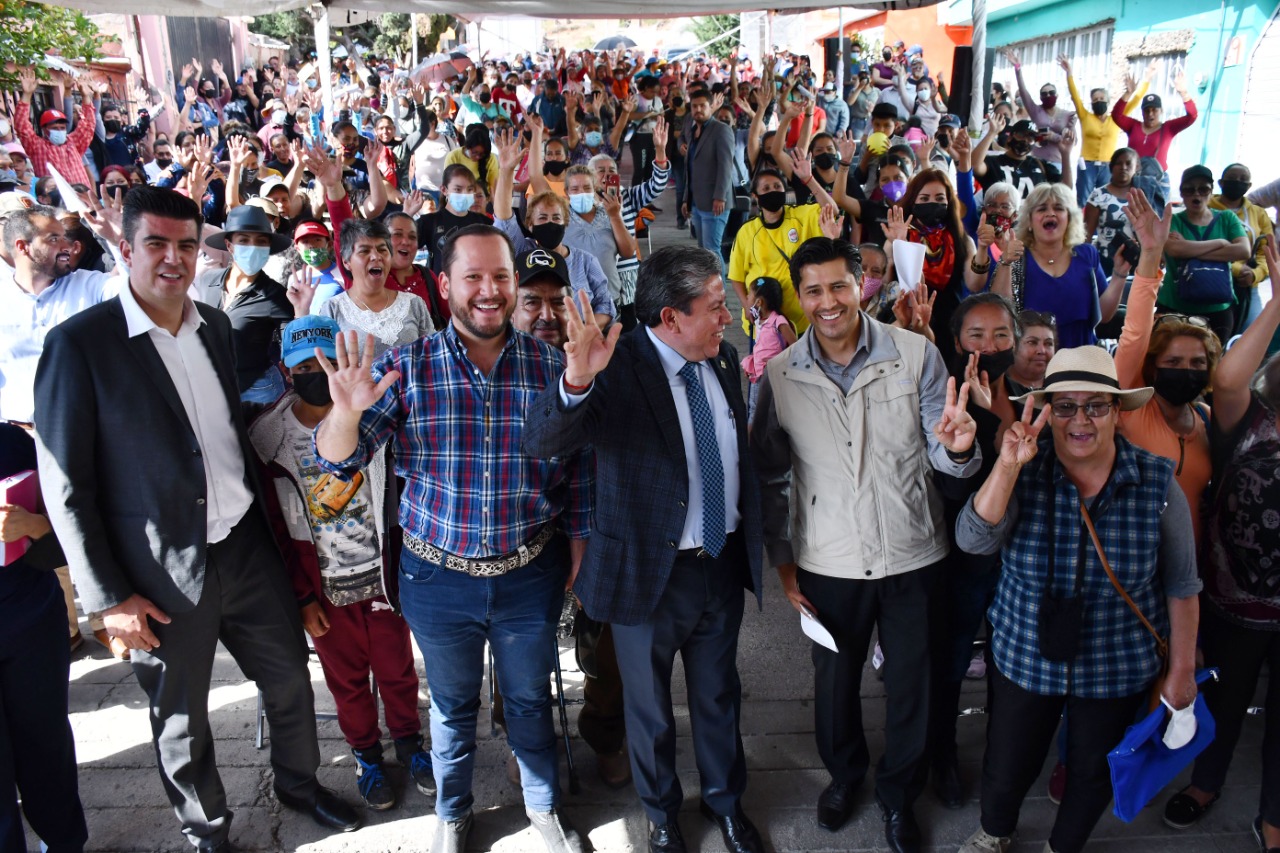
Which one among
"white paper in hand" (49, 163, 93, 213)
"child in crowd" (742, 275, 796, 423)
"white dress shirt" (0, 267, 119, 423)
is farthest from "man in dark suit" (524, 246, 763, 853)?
"white paper in hand" (49, 163, 93, 213)

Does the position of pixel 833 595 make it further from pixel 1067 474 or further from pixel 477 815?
pixel 477 815

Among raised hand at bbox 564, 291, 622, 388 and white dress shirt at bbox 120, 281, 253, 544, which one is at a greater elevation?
raised hand at bbox 564, 291, 622, 388

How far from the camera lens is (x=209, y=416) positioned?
9.33ft

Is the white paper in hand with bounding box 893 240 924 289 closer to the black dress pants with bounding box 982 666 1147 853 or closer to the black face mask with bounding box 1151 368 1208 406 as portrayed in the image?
the black face mask with bounding box 1151 368 1208 406

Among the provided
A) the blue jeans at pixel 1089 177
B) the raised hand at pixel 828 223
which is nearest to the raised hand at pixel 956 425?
the raised hand at pixel 828 223

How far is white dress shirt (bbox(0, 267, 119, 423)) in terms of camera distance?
3.93 metres

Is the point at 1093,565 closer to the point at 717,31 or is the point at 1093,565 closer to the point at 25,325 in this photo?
the point at 25,325

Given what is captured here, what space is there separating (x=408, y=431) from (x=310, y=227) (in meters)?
2.64

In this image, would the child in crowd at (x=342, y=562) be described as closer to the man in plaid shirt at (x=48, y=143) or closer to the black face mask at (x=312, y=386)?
the black face mask at (x=312, y=386)

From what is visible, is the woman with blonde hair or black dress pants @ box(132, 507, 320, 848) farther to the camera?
the woman with blonde hair

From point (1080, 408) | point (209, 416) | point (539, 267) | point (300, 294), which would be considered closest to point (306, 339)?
point (209, 416)

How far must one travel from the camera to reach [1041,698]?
275 centimetres

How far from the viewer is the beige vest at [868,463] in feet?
9.42

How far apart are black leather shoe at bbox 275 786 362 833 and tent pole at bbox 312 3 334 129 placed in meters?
5.33
